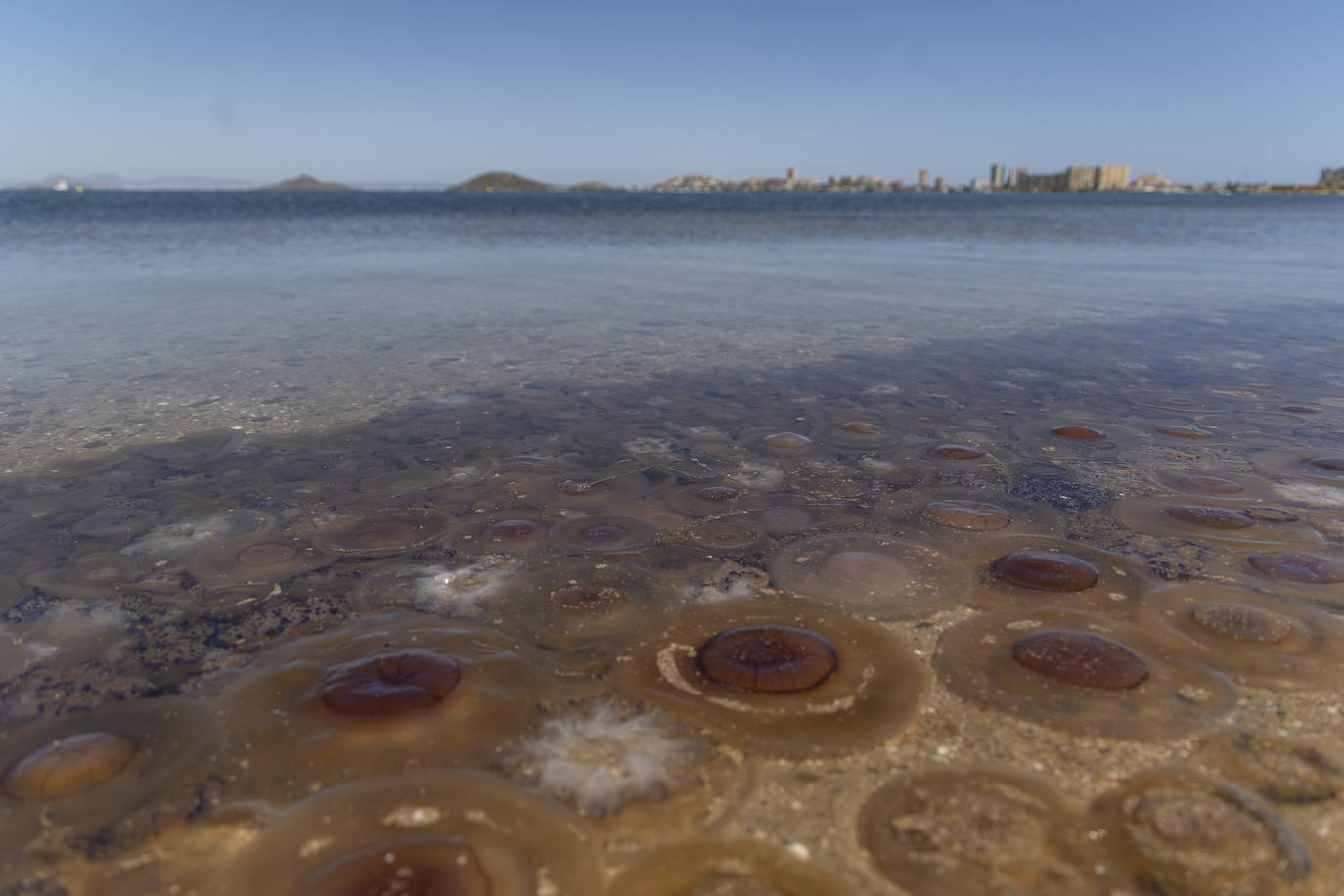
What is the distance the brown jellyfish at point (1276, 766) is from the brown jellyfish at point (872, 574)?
1.17m

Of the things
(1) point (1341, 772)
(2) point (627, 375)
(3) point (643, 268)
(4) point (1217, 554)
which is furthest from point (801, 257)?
(1) point (1341, 772)

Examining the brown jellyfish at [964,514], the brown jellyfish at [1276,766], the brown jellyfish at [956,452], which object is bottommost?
the brown jellyfish at [1276,766]

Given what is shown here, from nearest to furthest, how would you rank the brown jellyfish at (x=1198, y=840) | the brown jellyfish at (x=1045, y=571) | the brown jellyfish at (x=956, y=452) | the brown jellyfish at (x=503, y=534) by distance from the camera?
1. the brown jellyfish at (x=1198, y=840)
2. the brown jellyfish at (x=1045, y=571)
3. the brown jellyfish at (x=503, y=534)
4. the brown jellyfish at (x=956, y=452)

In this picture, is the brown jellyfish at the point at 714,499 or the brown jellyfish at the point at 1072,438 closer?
the brown jellyfish at the point at 714,499

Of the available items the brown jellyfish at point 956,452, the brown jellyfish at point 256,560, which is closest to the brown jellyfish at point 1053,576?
the brown jellyfish at point 956,452

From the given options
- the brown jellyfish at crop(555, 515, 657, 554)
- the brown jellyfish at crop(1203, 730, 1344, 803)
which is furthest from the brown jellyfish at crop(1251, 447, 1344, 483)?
the brown jellyfish at crop(555, 515, 657, 554)

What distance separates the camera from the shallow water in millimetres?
2283

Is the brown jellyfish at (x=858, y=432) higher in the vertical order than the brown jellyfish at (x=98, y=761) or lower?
higher

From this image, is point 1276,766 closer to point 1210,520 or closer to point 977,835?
point 977,835

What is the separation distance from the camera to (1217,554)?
13.1ft

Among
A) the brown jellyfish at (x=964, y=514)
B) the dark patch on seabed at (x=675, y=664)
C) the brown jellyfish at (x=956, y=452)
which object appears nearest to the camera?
the dark patch on seabed at (x=675, y=664)

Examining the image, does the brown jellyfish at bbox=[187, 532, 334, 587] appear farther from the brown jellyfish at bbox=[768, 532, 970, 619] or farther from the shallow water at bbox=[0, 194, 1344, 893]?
the brown jellyfish at bbox=[768, 532, 970, 619]

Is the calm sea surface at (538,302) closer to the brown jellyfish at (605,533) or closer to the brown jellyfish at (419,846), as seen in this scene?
the brown jellyfish at (605,533)

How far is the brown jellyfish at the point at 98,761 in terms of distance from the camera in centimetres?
241
